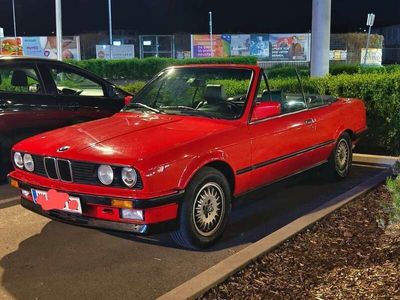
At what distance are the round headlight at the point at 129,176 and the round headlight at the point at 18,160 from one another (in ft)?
4.16

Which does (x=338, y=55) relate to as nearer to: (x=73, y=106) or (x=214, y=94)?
(x=73, y=106)

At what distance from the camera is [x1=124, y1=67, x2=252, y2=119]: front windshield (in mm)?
5262

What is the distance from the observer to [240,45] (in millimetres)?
Answer: 47250

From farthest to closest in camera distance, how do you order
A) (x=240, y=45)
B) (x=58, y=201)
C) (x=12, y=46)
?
(x=240, y=45), (x=12, y=46), (x=58, y=201)

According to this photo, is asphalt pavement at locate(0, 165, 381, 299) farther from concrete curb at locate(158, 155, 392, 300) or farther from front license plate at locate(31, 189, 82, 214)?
front license plate at locate(31, 189, 82, 214)

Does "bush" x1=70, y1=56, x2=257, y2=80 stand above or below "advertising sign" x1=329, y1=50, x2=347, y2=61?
below

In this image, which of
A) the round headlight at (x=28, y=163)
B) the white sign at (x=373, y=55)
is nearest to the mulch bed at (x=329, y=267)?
the round headlight at (x=28, y=163)

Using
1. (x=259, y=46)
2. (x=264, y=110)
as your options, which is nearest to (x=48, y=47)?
(x=259, y=46)

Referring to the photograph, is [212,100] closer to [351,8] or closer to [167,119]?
[167,119]

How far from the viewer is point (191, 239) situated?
4465mm

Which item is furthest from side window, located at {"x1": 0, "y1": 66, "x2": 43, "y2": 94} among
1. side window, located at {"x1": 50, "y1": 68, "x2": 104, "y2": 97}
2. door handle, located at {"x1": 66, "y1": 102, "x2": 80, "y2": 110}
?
door handle, located at {"x1": 66, "y1": 102, "x2": 80, "y2": 110}

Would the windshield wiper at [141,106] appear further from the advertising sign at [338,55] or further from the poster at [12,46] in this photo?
the poster at [12,46]

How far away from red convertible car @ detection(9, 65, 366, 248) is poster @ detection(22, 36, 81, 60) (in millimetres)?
40428

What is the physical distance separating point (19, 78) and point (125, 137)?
324 cm
